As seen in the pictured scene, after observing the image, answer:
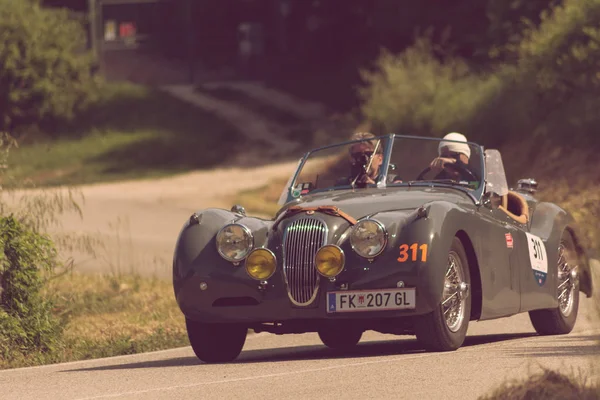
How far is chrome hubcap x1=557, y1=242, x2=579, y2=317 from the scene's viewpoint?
47.1 feet

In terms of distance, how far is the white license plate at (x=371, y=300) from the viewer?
1155cm

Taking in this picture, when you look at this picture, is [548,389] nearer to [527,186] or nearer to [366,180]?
[366,180]

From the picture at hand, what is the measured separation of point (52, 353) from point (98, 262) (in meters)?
12.2

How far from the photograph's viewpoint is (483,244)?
12422 millimetres

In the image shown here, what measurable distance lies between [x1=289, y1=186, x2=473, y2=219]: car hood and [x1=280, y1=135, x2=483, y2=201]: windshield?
215 mm

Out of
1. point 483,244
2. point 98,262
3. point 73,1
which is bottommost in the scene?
point 98,262

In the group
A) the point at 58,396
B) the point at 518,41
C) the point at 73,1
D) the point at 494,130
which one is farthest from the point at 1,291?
the point at 73,1

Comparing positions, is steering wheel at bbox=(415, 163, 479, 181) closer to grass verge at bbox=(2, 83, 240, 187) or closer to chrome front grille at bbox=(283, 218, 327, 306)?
chrome front grille at bbox=(283, 218, 327, 306)

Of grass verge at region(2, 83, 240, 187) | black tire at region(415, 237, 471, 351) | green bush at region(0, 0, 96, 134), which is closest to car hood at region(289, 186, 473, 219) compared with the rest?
black tire at region(415, 237, 471, 351)

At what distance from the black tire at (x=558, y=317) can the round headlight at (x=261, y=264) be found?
308 centimetres

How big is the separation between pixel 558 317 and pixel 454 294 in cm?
253

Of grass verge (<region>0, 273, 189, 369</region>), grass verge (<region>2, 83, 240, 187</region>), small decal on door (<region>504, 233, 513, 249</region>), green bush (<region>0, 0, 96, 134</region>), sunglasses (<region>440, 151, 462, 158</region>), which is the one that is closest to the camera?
small decal on door (<region>504, 233, 513, 249</region>)

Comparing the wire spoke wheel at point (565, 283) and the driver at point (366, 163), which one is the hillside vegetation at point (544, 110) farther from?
the driver at point (366, 163)

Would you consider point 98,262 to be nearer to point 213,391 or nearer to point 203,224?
point 203,224
